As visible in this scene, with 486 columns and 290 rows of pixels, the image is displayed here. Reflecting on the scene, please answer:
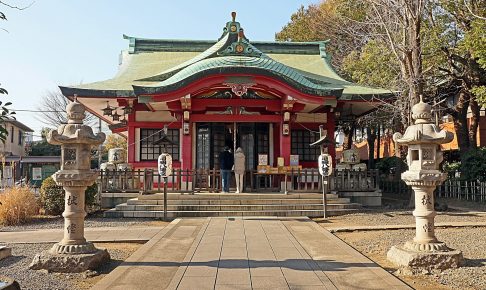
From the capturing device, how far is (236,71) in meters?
15.0

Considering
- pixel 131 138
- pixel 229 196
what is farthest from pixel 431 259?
pixel 131 138

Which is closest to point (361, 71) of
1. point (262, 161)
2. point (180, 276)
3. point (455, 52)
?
point (455, 52)

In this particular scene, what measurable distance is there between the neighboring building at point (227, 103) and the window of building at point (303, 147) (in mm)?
44

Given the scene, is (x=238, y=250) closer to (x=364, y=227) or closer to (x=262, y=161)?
(x=364, y=227)

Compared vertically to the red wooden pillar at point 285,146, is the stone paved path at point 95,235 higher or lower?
lower

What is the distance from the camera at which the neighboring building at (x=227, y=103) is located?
606 inches

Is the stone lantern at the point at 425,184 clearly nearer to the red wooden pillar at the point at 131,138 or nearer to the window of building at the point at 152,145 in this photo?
the window of building at the point at 152,145

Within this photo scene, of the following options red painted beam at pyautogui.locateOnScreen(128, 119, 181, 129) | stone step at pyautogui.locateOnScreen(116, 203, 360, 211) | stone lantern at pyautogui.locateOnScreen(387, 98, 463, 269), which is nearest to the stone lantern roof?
stone lantern at pyautogui.locateOnScreen(387, 98, 463, 269)

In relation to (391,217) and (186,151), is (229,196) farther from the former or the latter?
(391,217)

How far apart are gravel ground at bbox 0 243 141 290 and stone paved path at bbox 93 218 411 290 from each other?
354 mm

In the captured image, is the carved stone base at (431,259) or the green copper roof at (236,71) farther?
the green copper roof at (236,71)

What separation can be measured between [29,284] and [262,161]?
11500mm

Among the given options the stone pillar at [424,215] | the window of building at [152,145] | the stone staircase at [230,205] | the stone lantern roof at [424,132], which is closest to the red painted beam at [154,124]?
the window of building at [152,145]

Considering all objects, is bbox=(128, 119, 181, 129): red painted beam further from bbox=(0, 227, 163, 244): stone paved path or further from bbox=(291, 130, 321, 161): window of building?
bbox=(0, 227, 163, 244): stone paved path
